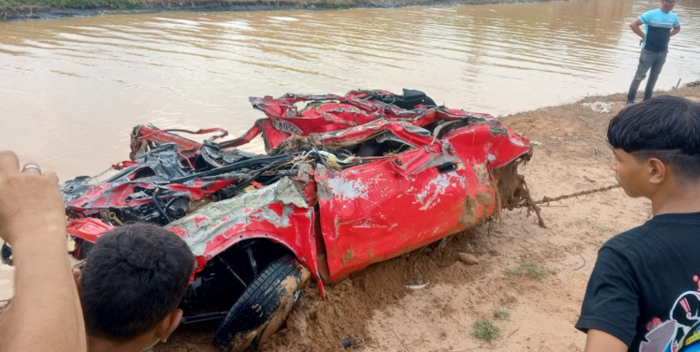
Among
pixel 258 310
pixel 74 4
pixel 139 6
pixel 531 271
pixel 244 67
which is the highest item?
pixel 258 310

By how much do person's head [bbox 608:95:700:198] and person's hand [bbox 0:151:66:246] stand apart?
5.18 feet

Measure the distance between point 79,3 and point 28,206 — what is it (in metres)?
25.1

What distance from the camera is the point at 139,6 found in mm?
24266

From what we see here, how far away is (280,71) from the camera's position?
14.6 m

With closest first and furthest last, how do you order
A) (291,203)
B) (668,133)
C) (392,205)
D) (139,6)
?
(668,133) → (291,203) → (392,205) → (139,6)

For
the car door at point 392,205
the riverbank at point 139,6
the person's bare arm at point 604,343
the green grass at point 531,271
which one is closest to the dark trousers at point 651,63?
the green grass at point 531,271

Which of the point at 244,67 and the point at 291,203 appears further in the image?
the point at 244,67

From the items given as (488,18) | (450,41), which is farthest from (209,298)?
(488,18)

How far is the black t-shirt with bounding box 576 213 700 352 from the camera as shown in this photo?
1.51 metres

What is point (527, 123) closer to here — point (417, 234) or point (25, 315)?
point (417, 234)

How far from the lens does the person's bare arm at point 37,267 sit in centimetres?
109

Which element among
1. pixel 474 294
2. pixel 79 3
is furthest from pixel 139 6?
pixel 474 294

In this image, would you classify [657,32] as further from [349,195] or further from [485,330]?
[349,195]

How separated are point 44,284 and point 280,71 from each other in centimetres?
1391
